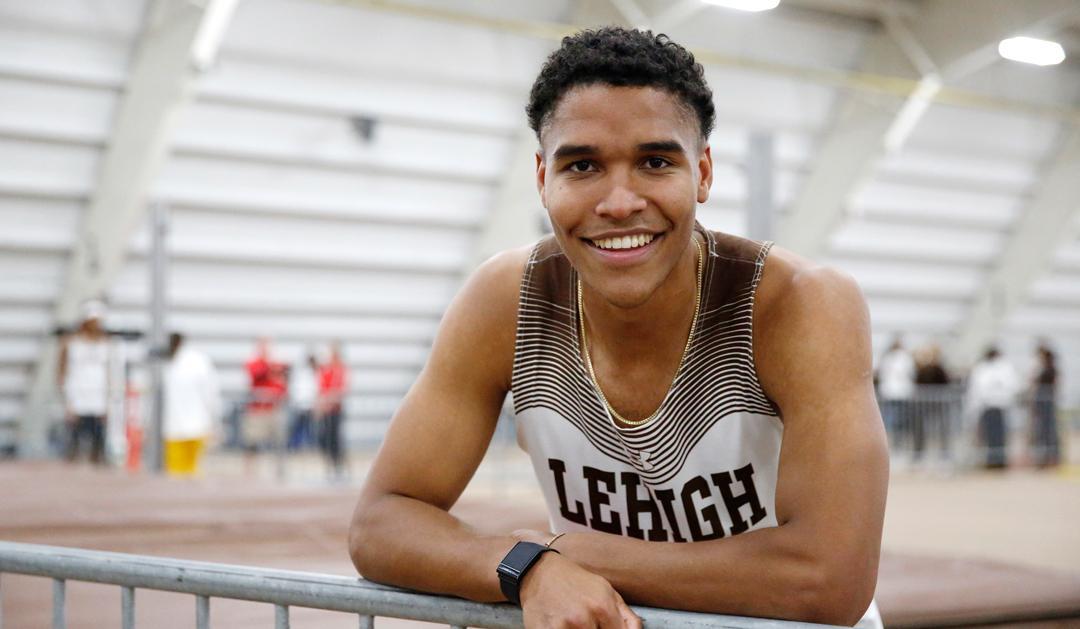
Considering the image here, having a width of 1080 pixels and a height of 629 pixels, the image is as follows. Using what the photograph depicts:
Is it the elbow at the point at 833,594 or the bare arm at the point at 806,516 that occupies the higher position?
the bare arm at the point at 806,516

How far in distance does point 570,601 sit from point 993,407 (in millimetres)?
11186

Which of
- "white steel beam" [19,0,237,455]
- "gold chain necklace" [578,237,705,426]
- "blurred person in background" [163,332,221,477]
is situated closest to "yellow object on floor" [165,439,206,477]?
"blurred person in background" [163,332,221,477]

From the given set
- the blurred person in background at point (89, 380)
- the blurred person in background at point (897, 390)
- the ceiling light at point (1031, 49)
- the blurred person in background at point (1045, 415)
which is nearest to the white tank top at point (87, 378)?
the blurred person in background at point (89, 380)

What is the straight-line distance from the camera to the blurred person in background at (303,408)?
10.7 metres

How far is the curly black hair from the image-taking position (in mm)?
1641

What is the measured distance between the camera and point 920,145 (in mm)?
15438

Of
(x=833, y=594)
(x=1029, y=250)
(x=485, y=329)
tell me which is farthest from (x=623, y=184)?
(x=1029, y=250)

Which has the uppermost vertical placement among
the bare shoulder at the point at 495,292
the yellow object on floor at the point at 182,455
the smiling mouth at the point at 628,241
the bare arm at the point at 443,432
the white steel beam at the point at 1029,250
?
the white steel beam at the point at 1029,250

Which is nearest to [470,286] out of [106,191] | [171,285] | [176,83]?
[176,83]

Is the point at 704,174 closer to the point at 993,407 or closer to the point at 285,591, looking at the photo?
the point at 285,591

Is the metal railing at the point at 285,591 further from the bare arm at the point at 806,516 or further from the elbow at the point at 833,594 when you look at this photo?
the elbow at the point at 833,594

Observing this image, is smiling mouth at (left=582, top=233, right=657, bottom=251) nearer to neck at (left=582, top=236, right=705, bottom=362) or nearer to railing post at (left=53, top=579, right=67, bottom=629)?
neck at (left=582, top=236, right=705, bottom=362)

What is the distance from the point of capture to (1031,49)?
12.7 m

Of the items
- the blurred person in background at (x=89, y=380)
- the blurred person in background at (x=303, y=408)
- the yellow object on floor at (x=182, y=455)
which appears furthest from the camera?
the blurred person in background at (x=303, y=408)
